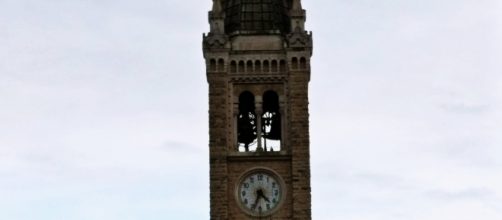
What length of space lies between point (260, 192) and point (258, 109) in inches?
156

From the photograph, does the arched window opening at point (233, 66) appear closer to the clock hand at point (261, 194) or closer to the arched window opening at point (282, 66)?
the arched window opening at point (282, 66)

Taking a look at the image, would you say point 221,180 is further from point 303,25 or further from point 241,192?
point 303,25

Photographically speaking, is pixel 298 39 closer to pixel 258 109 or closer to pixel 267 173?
pixel 258 109

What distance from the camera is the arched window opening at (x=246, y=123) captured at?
56469mm

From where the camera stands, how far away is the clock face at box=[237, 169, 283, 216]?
54438 millimetres

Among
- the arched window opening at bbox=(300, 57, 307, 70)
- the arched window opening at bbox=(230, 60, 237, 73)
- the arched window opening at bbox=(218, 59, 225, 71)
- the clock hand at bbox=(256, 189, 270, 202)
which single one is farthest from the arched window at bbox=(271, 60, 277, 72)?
the clock hand at bbox=(256, 189, 270, 202)

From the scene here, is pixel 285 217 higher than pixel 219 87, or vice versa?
pixel 219 87

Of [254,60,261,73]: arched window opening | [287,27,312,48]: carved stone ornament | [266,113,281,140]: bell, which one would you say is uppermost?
[287,27,312,48]: carved stone ornament

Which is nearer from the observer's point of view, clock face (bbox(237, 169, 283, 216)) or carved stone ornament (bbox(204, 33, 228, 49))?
clock face (bbox(237, 169, 283, 216))

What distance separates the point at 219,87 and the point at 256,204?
19.2ft

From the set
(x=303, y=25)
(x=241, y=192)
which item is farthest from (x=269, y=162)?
(x=303, y=25)

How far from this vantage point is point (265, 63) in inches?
2208

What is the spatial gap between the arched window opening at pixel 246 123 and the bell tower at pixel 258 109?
0.04 m

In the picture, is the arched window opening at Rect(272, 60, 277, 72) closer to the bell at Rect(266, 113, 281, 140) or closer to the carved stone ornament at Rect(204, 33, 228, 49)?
the bell at Rect(266, 113, 281, 140)
